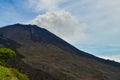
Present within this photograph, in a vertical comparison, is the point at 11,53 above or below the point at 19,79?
above

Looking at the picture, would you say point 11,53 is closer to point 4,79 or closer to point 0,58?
point 0,58

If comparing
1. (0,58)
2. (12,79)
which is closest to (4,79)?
(12,79)

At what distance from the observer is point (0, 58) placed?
73000 mm

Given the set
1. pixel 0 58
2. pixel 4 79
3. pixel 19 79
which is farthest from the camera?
pixel 0 58

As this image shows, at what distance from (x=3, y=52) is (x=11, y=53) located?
8.21 ft

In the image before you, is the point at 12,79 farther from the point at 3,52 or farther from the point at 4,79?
the point at 3,52

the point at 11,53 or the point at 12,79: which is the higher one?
the point at 11,53

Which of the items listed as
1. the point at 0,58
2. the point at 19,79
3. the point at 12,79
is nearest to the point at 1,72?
the point at 12,79

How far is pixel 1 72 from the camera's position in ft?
142

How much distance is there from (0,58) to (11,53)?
3.68 metres

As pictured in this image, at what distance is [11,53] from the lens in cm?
7569

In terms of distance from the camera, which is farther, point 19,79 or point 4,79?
point 19,79

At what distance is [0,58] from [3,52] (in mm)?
1776

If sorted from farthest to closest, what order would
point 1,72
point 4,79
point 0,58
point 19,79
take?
point 0,58, point 19,79, point 1,72, point 4,79
